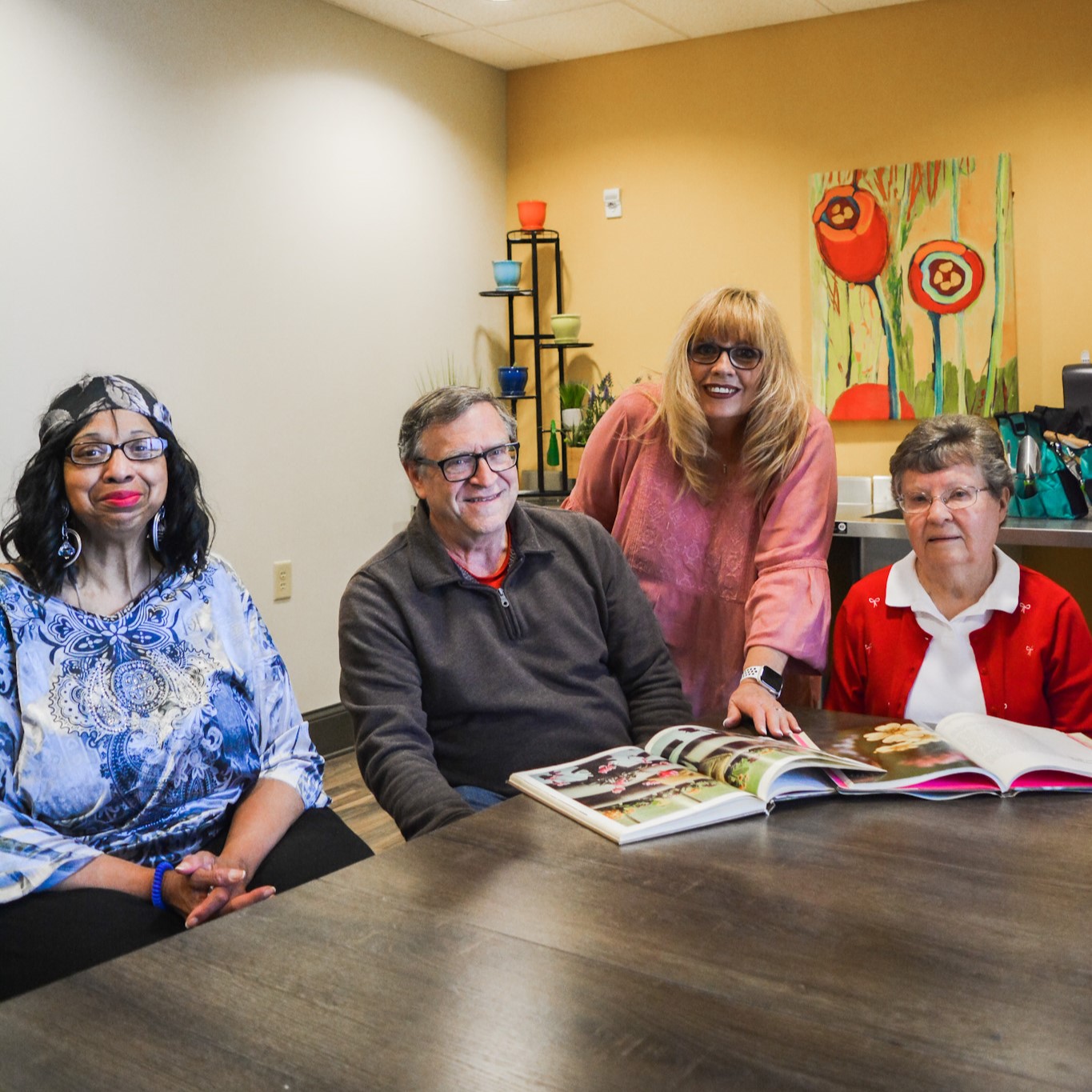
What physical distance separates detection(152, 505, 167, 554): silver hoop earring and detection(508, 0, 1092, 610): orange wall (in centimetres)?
304

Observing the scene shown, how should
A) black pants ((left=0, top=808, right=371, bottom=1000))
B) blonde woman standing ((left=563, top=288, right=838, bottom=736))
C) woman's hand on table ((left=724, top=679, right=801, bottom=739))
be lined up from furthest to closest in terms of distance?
blonde woman standing ((left=563, top=288, right=838, bottom=736)) < woman's hand on table ((left=724, top=679, right=801, bottom=739)) < black pants ((left=0, top=808, right=371, bottom=1000))

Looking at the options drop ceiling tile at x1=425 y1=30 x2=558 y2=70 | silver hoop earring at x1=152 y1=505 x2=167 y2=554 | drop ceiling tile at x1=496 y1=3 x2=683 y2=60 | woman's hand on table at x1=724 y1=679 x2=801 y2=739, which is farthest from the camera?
drop ceiling tile at x1=425 y1=30 x2=558 y2=70

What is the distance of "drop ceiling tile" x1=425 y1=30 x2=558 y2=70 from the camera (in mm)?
4559

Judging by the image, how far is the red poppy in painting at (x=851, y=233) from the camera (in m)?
4.26

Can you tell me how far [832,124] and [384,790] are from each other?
3414 millimetres

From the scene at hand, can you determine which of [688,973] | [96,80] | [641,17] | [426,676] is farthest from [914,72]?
[688,973]

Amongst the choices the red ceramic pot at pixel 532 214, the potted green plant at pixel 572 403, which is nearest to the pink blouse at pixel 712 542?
the potted green plant at pixel 572 403

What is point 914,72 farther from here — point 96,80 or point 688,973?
point 688,973

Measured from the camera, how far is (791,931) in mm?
1150

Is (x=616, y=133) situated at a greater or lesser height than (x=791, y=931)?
greater

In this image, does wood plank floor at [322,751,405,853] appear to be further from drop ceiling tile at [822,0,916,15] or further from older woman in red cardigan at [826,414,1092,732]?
drop ceiling tile at [822,0,916,15]

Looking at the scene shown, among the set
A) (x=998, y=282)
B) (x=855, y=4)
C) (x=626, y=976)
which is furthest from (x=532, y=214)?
(x=626, y=976)

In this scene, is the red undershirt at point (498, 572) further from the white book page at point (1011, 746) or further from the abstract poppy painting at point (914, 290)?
the abstract poppy painting at point (914, 290)

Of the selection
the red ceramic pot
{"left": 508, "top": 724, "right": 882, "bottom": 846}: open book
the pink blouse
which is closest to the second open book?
{"left": 508, "top": 724, "right": 882, "bottom": 846}: open book
